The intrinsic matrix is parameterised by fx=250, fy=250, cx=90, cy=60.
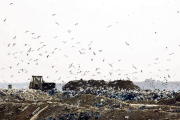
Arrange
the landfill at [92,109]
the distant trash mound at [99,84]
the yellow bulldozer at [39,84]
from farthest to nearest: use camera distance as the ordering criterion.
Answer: the distant trash mound at [99,84] < the yellow bulldozer at [39,84] < the landfill at [92,109]

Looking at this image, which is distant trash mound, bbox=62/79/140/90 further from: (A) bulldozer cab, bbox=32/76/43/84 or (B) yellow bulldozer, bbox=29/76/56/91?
(A) bulldozer cab, bbox=32/76/43/84

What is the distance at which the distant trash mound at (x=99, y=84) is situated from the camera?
35213 millimetres

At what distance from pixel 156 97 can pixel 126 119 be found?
11.9 m

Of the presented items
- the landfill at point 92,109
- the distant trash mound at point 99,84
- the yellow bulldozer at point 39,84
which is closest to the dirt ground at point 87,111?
the landfill at point 92,109

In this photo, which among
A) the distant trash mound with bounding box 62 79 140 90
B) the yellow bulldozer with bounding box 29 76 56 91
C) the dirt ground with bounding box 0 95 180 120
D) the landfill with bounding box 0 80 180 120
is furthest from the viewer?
the distant trash mound with bounding box 62 79 140 90

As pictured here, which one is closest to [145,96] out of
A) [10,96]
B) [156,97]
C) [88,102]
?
[156,97]

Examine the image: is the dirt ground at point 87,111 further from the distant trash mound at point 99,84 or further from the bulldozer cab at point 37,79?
the distant trash mound at point 99,84

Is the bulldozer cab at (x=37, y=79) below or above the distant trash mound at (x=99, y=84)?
above

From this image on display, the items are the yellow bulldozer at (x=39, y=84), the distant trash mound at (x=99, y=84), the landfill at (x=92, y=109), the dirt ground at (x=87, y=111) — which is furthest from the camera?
the distant trash mound at (x=99, y=84)

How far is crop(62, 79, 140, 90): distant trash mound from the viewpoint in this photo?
35213mm

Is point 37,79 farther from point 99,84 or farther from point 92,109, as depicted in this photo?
point 92,109

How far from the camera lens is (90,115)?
1219 centimetres

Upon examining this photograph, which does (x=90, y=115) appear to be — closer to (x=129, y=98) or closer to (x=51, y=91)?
(x=129, y=98)

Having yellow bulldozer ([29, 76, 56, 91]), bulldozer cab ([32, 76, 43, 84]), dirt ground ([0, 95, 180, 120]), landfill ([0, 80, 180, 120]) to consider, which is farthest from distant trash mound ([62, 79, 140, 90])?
dirt ground ([0, 95, 180, 120])
